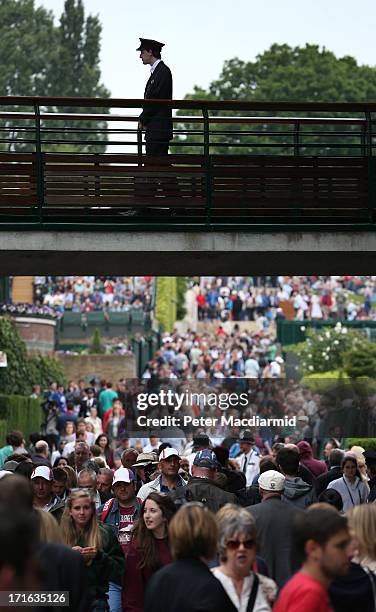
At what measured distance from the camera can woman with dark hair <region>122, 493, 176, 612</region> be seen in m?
12.8

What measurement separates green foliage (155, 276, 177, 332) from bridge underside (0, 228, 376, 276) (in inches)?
2174

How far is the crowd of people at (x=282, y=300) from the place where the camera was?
73.4 m

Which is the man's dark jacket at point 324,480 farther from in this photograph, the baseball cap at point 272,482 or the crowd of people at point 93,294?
the crowd of people at point 93,294

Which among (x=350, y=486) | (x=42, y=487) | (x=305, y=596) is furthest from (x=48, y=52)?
(x=305, y=596)

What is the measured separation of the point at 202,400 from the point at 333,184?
3703 mm

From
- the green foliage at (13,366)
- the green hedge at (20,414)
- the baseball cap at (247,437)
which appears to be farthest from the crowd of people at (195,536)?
the green foliage at (13,366)

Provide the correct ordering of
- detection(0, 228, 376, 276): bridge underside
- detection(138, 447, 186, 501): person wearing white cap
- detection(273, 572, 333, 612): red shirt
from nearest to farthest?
detection(273, 572, 333, 612): red shirt < detection(138, 447, 186, 501): person wearing white cap < detection(0, 228, 376, 276): bridge underside

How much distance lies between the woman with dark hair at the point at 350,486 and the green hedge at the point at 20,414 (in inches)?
867

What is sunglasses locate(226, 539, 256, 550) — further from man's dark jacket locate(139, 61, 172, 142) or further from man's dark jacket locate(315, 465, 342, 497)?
man's dark jacket locate(139, 61, 172, 142)

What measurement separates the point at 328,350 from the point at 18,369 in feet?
29.3

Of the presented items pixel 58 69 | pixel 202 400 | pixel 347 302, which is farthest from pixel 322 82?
pixel 202 400

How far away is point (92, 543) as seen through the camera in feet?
42.0

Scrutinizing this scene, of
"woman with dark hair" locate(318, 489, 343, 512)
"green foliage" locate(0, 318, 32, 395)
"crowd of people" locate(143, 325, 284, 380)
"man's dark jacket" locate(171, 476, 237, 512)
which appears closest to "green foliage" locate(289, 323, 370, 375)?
"crowd of people" locate(143, 325, 284, 380)

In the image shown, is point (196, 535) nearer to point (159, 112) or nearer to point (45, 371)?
point (159, 112)
